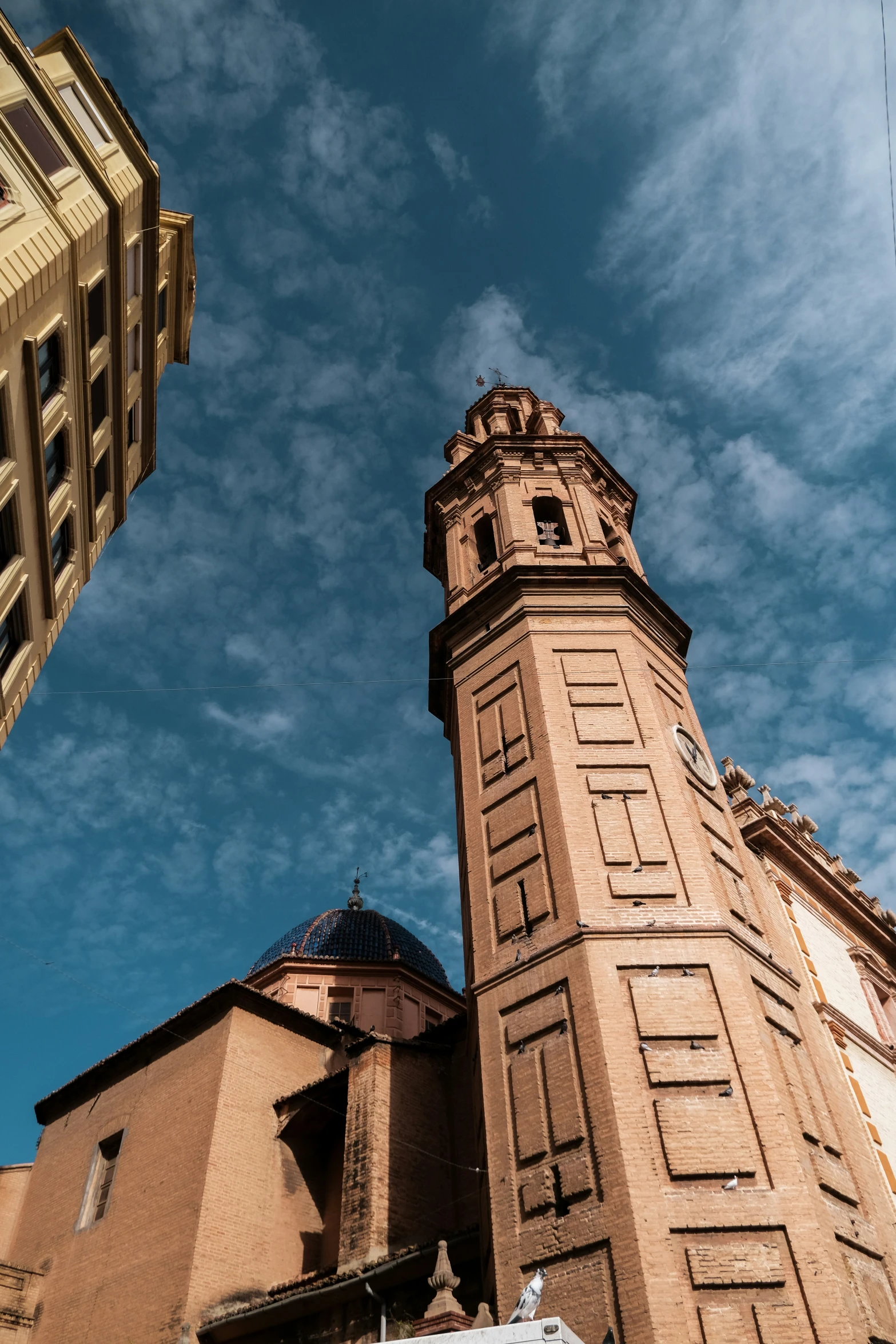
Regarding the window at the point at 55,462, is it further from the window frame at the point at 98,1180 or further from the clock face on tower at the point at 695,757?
the window frame at the point at 98,1180

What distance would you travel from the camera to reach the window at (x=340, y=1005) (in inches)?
1061

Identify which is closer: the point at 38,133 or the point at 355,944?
the point at 38,133

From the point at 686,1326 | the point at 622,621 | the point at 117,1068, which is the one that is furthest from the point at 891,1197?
the point at 117,1068

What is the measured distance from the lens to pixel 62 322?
14.0 metres

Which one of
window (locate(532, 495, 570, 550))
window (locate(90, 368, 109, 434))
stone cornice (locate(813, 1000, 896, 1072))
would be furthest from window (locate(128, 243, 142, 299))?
stone cornice (locate(813, 1000, 896, 1072))

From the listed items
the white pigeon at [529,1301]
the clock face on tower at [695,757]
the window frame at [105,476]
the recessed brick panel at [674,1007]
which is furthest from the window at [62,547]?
the white pigeon at [529,1301]

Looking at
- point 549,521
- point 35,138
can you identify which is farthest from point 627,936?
point 35,138

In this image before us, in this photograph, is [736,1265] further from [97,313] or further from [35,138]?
[35,138]

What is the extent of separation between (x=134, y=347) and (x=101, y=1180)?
17.5m

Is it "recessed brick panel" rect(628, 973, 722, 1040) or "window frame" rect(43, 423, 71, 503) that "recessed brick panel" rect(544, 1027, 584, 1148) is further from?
"window frame" rect(43, 423, 71, 503)

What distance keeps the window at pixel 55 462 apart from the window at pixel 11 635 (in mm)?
1908

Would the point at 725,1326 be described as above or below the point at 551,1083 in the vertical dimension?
below

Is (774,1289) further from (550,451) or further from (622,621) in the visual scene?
(550,451)

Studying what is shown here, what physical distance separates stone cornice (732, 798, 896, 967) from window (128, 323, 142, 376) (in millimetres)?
15196
